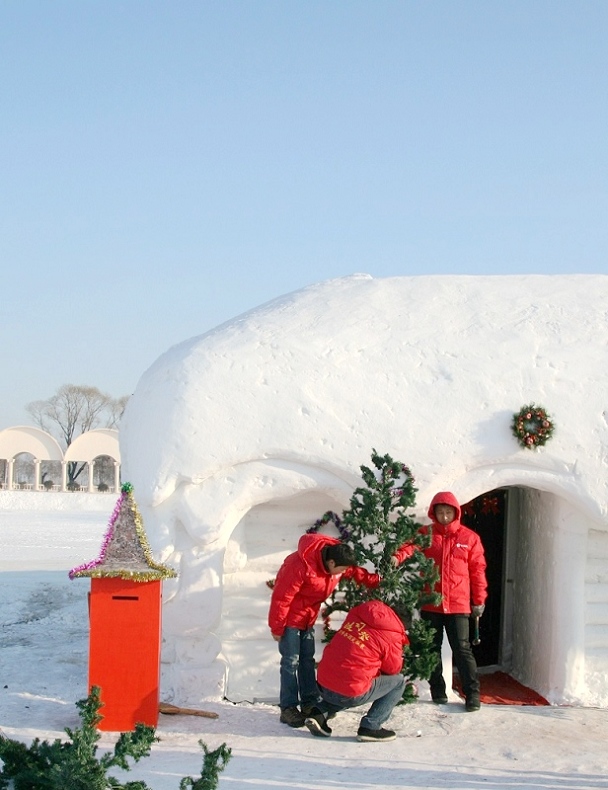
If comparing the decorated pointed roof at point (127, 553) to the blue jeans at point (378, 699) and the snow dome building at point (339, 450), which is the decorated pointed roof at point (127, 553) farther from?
the blue jeans at point (378, 699)

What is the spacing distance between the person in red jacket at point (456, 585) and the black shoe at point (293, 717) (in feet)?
3.35

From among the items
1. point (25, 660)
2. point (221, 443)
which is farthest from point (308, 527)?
point (25, 660)

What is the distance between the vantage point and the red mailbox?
215 inches

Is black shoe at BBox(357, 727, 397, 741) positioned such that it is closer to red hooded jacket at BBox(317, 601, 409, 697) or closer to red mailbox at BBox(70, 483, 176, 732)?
red hooded jacket at BBox(317, 601, 409, 697)

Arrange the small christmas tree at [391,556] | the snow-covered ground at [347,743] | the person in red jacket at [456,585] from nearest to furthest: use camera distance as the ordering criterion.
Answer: the snow-covered ground at [347,743]
the small christmas tree at [391,556]
the person in red jacket at [456,585]

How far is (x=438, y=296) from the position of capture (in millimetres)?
6969

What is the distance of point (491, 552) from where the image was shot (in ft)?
25.3

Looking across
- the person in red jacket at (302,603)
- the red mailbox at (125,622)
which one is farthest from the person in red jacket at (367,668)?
the red mailbox at (125,622)

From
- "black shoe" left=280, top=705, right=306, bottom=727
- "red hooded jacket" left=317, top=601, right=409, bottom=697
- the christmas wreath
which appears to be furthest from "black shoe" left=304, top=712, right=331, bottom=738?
the christmas wreath

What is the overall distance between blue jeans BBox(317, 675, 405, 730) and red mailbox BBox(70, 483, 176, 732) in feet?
3.60

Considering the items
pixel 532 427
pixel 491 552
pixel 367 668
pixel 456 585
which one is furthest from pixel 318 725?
pixel 491 552

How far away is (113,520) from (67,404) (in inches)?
1919

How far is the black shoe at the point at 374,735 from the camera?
17.4ft

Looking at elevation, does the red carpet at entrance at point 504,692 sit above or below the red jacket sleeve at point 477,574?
below
